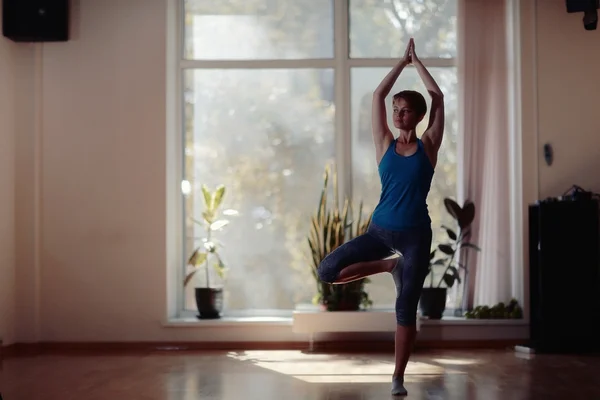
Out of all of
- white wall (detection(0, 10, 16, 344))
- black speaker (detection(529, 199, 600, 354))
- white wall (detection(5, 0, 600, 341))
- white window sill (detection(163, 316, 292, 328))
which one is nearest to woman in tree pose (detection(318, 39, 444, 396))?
black speaker (detection(529, 199, 600, 354))

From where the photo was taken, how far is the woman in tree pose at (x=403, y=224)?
4281mm

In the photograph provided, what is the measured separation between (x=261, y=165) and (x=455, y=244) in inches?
64.8

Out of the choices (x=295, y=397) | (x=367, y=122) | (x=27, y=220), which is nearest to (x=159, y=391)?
(x=295, y=397)

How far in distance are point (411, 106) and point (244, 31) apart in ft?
10.0

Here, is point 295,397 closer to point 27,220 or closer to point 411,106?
point 411,106

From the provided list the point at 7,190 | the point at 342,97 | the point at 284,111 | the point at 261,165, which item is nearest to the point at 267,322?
the point at 261,165

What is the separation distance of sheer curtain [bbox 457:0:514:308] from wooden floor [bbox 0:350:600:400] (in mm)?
776

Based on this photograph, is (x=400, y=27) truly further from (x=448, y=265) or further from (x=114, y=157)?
(x=114, y=157)

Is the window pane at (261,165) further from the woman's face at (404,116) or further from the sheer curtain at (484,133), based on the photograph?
the woman's face at (404,116)

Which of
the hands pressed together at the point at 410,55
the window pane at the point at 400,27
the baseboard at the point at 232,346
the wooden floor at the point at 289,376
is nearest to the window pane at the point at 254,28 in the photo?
the window pane at the point at 400,27

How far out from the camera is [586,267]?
6145 mm

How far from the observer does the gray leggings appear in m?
4.27

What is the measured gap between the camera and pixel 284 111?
7.05m

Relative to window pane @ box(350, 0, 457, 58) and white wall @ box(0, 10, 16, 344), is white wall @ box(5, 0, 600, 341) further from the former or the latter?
window pane @ box(350, 0, 457, 58)
